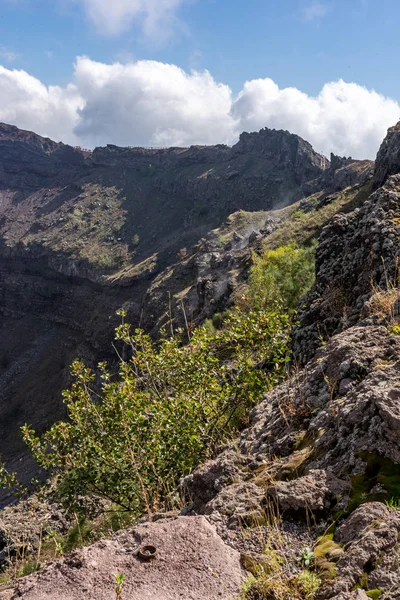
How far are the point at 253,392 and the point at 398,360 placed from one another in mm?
2826

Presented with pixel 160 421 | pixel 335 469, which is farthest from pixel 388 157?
pixel 335 469

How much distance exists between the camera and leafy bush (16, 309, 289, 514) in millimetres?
6020

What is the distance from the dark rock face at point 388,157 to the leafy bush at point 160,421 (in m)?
26.9

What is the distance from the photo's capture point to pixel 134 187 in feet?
370

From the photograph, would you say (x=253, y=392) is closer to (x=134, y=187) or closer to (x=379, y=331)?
(x=379, y=331)

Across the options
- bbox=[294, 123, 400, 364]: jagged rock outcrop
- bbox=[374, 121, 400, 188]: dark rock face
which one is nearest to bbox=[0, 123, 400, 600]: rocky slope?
bbox=[294, 123, 400, 364]: jagged rock outcrop

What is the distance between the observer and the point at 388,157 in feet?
105

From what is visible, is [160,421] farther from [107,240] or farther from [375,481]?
[107,240]

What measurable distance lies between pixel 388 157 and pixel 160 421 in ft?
106

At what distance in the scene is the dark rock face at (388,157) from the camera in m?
30.5

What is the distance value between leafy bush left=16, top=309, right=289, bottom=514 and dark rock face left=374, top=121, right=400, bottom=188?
26.9m

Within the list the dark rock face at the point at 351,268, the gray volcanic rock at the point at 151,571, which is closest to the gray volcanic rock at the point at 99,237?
the dark rock face at the point at 351,268

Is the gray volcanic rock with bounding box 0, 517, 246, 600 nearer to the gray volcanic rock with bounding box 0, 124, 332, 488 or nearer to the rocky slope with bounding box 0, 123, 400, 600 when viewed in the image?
the rocky slope with bounding box 0, 123, 400, 600

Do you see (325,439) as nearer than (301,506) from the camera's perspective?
No
